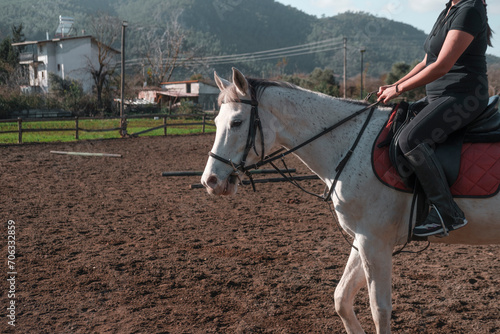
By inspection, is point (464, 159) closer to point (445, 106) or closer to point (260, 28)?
point (445, 106)

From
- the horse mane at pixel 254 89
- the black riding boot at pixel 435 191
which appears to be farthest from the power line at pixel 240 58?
the black riding boot at pixel 435 191

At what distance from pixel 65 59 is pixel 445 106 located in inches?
2334

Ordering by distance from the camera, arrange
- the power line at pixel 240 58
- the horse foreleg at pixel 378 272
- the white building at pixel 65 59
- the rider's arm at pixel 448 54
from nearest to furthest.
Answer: the rider's arm at pixel 448 54 < the horse foreleg at pixel 378 272 < the white building at pixel 65 59 < the power line at pixel 240 58

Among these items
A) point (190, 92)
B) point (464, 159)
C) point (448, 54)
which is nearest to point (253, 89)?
point (448, 54)

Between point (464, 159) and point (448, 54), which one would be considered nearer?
point (448, 54)

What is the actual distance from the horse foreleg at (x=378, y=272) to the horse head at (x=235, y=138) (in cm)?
→ 107

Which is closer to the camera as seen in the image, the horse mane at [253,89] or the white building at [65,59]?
the horse mane at [253,89]

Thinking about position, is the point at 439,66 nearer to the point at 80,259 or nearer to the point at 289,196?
the point at 80,259

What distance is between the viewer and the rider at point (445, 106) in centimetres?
303

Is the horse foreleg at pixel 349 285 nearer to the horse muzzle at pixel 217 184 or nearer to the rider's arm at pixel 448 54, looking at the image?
the horse muzzle at pixel 217 184

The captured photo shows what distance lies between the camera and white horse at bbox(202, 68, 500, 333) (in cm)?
322

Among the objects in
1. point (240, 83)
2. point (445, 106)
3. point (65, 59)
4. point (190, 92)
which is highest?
point (65, 59)

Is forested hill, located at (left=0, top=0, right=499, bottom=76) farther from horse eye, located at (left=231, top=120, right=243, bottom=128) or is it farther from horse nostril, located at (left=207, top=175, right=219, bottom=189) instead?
horse nostril, located at (left=207, top=175, right=219, bottom=189)

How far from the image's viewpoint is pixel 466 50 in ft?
10.3
